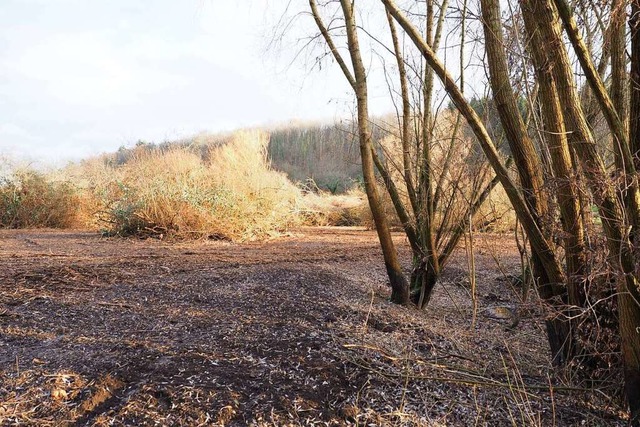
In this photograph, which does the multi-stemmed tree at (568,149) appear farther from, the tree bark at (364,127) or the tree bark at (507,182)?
the tree bark at (364,127)

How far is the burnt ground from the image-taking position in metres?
1.83

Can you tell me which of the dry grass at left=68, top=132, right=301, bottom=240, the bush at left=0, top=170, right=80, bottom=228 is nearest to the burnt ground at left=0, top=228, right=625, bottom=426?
the dry grass at left=68, top=132, right=301, bottom=240

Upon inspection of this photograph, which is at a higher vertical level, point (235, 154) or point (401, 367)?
point (235, 154)

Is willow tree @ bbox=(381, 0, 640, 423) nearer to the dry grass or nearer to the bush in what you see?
the dry grass

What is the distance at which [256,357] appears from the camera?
2.23 meters

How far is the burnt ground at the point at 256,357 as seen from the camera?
1.83 metres

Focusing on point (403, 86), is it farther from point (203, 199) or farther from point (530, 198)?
point (203, 199)

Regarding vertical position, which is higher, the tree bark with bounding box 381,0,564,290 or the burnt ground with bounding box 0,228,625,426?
the tree bark with bounding box 381,0,564,290

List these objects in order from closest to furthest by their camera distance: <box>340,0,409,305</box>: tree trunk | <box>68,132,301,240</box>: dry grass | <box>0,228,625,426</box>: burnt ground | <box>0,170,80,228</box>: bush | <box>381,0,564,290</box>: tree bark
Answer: <box>0,228,625,426</box>: burnt ground
<box>381,0,564,290</box>: tree bark
<box>340,0,409,305</box>: tree trunk
<box>68,132,301,240</box>: dry grass
<box>0,170,80,228</box>: bush

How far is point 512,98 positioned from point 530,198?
0.45m

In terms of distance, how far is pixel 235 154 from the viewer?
10.5 meters

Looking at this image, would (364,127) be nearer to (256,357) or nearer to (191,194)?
(256,357)

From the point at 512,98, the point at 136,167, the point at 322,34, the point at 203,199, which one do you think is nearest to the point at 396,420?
the point at 512,98

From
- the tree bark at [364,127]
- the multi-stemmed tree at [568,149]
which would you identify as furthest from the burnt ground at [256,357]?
the tree bark at [364,127]
